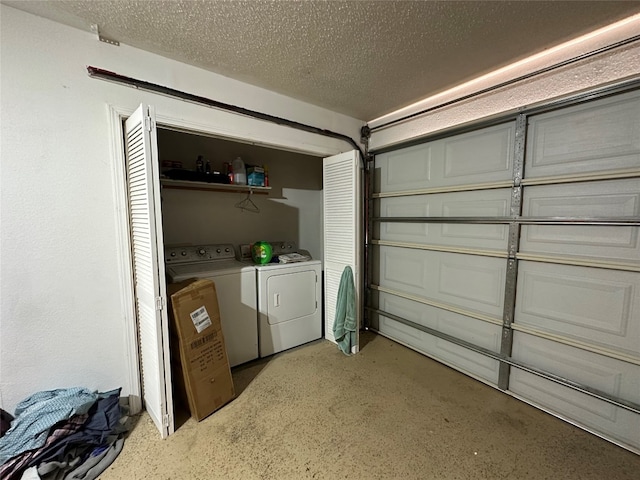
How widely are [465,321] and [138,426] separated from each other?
2.55m

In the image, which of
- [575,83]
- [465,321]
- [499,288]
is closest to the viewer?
[575,83]

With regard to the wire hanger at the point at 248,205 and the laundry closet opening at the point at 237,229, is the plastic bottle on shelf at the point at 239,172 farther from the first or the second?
the wire hanger at the point at 248,205

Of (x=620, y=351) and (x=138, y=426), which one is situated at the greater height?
(x=620, y=351)

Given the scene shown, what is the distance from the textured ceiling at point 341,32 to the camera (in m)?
1.38

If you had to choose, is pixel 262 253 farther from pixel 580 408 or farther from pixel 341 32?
pixel 580 408

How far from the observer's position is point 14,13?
Answer: 1.41 metres

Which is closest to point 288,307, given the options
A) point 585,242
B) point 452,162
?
point 452,162

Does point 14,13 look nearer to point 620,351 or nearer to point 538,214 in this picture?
point 538,214

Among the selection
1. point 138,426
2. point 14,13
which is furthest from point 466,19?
point 138,426

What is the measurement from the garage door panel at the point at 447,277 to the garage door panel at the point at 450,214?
12 centimetres

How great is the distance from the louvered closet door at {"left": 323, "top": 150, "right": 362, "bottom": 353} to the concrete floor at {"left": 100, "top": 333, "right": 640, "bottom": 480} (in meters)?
0.76

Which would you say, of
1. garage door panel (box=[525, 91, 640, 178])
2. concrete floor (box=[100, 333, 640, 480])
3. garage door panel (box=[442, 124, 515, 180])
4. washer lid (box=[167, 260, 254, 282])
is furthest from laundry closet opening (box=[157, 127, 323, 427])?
garage door panel (box=[525, 91, 640, 178])

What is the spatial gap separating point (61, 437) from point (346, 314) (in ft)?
6.68

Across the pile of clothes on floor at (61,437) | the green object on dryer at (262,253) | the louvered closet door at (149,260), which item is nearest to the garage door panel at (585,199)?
the green object on dryer at (262,253)
